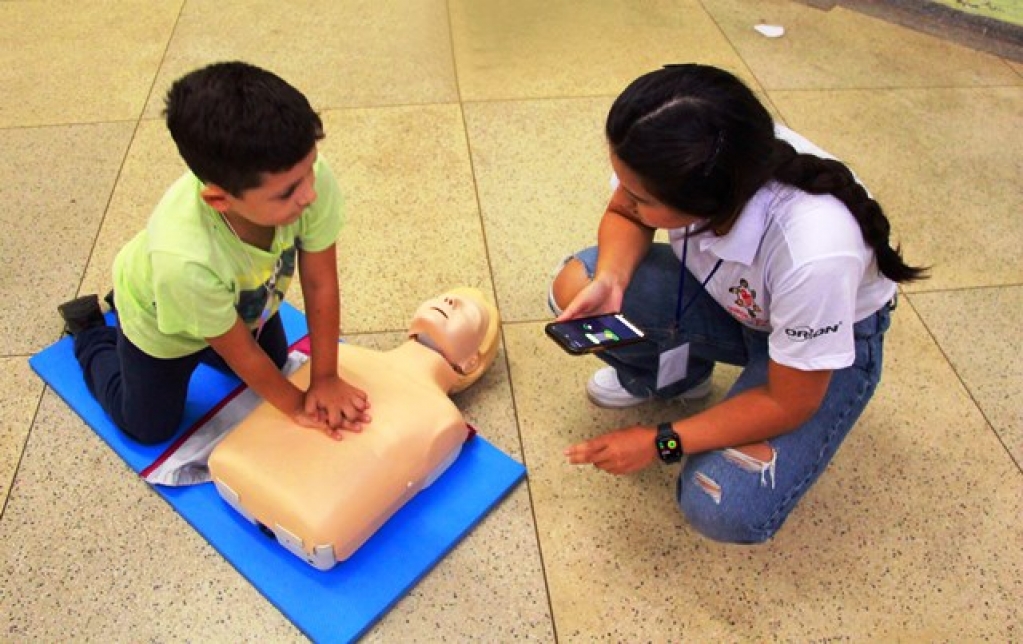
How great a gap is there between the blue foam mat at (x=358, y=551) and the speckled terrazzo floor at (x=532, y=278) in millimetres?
31

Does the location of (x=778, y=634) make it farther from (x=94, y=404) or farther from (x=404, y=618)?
(x=94, y=404)

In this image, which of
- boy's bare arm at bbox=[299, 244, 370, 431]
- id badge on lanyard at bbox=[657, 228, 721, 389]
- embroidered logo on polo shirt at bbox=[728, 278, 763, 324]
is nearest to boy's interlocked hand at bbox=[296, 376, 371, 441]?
boy's bare arm at bbox=[299, 244, 370, 431]

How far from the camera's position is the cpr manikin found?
1.14m

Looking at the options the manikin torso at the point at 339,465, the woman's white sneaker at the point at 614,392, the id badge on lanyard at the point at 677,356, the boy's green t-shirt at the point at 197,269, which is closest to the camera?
the boy's green t-shirt at the point at 197,269

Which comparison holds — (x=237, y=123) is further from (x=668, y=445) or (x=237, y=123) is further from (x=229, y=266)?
(x=668, y=445)

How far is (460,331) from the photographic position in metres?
1.40

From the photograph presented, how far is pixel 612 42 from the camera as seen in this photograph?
101 inches

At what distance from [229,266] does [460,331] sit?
47 centimetres

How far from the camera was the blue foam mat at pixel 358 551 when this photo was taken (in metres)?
1.17

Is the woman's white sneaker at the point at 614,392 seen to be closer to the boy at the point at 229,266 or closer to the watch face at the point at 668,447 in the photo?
the watch face at the point at 668,447

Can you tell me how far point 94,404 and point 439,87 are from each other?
4.42 feet

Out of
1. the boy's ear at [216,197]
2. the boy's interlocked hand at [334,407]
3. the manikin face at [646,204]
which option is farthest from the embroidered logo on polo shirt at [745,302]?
the boy's ear at [216,197]

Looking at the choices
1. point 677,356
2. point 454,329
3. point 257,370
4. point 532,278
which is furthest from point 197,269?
point 532,278

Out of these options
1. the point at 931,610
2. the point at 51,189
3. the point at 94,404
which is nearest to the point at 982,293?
the point at 931,610
